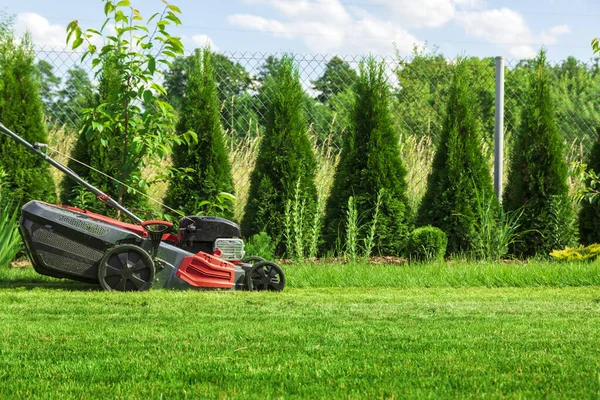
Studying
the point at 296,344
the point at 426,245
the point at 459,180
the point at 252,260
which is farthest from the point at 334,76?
the point at 296,344

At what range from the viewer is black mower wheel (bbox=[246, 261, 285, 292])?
22.5 feet

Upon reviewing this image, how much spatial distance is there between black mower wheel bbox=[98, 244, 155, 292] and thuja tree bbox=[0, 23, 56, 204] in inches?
131

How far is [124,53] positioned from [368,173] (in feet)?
11.2

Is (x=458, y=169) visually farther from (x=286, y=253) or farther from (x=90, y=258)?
(x=90, y=258)

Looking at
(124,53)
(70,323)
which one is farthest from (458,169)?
(70,323)

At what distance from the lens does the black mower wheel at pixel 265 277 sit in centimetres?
687

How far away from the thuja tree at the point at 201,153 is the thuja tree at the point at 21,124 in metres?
1.57

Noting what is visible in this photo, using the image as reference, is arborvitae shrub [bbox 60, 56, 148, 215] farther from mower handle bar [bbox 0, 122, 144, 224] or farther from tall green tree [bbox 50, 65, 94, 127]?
mower handle bar [bbox 0, 122, 144, 224]

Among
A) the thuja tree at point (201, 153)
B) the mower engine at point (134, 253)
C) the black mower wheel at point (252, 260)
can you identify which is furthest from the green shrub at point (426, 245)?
the mower engine at point (134, 253)

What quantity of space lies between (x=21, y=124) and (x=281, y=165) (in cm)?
311

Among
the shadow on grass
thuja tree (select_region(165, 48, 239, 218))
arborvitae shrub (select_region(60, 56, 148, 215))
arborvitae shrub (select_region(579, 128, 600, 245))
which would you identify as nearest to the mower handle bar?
the shadow on grass

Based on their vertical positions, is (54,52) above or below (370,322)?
above

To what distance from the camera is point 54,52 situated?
453 inches

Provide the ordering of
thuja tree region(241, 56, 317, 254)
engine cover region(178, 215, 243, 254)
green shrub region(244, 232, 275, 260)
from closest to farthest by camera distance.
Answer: engine cover region(178, 215, 243, 254)
green shrub region(244, 232, 275, 260)
thuja tree region(241, 56, 317, 254)
